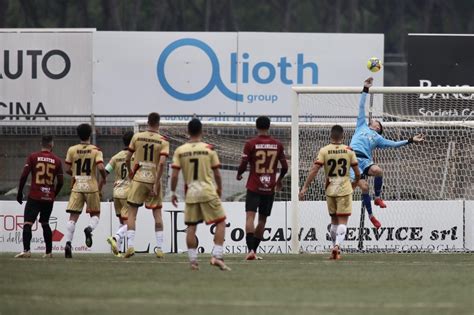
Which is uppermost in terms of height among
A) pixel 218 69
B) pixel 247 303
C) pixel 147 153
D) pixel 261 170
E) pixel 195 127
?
pixel 218 69

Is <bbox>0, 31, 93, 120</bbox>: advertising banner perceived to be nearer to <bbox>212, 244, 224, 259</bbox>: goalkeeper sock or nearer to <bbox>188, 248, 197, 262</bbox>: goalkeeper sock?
<bbox>188, 248, 197, 262</bbox>: goalkeeper sock

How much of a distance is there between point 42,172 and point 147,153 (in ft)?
7.13

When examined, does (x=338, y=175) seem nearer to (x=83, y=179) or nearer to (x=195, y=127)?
(x=195, y=127)

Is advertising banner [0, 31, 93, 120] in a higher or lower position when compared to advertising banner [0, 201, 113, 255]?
higher

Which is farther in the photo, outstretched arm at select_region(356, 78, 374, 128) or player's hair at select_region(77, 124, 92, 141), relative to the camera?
outstretched arm at select_region(356, 78, 374, 128)

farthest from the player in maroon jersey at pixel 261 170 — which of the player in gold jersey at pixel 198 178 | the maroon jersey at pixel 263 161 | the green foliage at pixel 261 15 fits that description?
the green foliage at pixel 261 15

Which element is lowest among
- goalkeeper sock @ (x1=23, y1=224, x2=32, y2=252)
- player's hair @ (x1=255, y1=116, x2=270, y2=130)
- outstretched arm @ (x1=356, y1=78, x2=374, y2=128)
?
goalkeeper sock @ (x1=23, y1=224, x2=32, y2=252)

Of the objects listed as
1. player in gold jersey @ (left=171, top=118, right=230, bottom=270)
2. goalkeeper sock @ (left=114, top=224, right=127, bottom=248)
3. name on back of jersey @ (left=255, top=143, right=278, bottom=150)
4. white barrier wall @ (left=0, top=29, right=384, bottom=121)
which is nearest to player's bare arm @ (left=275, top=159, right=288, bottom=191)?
name on back of jersey @ (left=255, top=143, right=278, bottom=150)

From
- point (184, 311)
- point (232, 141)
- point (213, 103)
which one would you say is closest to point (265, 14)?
point (213, 103)

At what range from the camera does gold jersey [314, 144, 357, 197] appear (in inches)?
794

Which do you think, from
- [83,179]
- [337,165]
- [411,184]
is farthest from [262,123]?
[411,184]

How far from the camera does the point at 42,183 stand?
21.2 metres

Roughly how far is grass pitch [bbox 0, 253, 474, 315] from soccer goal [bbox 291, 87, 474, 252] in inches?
238

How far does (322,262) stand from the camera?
19.5m
